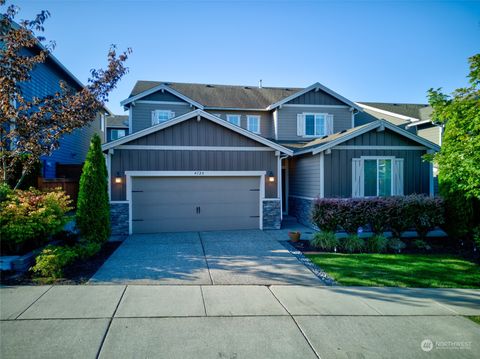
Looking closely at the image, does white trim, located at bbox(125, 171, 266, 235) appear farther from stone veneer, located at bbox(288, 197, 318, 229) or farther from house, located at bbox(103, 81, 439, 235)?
stone veneer, located at bbox(288, 197, 318, 229)

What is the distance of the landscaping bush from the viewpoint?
6.81m

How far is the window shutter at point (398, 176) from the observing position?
491 inches

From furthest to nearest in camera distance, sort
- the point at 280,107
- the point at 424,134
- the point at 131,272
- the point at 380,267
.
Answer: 1. the point at 424,134
2. the point at 280,107
3. the point at 380,267
4. the point at 131,272

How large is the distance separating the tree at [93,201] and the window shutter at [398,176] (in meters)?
10.9

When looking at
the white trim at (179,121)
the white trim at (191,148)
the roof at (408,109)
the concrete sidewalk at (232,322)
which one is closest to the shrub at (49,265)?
the concrete sidewalk at (232,322)

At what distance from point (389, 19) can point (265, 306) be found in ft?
32.9

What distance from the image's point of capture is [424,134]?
21.1 meters

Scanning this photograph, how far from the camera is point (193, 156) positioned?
11562 millimetres

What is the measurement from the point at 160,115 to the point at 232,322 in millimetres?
14444

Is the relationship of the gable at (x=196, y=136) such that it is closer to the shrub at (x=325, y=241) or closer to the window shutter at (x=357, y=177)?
the window shutter at (x=357, y=177)

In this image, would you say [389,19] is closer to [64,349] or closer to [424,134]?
[64,349]

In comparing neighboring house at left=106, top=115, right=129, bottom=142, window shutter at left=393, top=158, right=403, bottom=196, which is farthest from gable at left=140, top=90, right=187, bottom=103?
neighboring house at left=106, top=115, right=129, bottom=142

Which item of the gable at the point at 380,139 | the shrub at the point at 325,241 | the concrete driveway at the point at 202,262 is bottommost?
the concrete driveway at the point at 202,262

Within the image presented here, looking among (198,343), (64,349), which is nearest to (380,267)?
(198,343)
